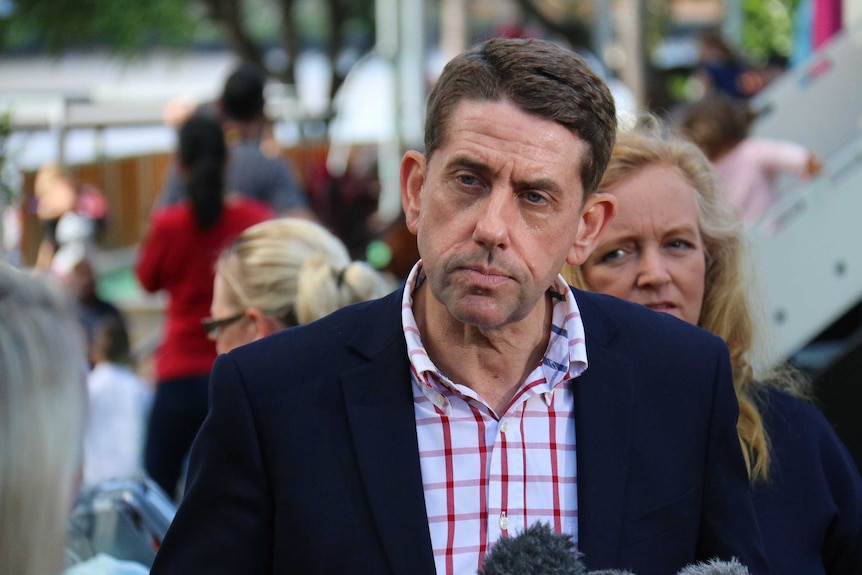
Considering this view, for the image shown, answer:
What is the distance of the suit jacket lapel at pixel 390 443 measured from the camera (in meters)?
2.09

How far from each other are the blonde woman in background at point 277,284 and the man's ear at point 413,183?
1.29m

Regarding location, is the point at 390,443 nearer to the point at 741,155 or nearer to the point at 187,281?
the point at 187,281

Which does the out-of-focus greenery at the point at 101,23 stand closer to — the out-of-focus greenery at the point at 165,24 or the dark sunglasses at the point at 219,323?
the out-of-focus greenery at the point at 165,24

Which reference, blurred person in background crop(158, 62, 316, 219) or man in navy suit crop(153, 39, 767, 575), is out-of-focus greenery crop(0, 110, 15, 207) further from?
blurred person in background crop(158, 62, 316, 219)

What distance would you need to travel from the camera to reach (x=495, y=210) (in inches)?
84.8

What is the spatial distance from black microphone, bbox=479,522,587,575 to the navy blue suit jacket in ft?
0.88

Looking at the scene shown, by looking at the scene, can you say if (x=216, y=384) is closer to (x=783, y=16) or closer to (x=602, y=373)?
(x=602, y=373)

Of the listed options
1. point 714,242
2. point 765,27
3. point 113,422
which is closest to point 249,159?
point 113,422

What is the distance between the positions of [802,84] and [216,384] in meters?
6.25

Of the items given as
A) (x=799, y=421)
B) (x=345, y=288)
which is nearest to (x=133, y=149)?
(x=345, y=288)

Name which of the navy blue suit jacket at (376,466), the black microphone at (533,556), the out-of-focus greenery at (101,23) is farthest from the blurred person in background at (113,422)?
the out-of-focus greenery at (101,23)

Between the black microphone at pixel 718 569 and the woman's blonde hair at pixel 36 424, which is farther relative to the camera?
the black microphone at pixel 718 569

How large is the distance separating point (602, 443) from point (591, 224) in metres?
0.45

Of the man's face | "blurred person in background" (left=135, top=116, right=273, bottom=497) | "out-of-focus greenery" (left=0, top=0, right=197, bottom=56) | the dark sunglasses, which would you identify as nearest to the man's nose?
the man's face
